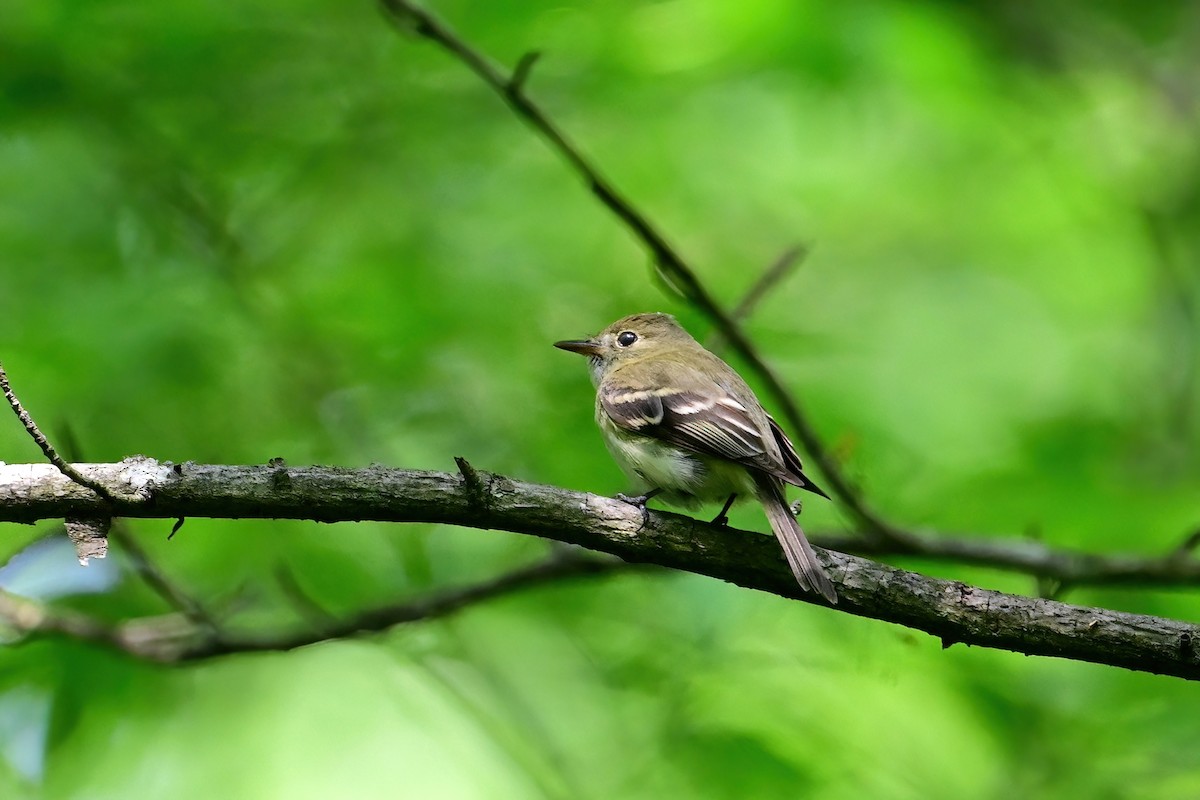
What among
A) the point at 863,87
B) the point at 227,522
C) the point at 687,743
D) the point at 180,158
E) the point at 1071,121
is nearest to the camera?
the point at 687,743

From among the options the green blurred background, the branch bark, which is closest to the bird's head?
the green blurred background

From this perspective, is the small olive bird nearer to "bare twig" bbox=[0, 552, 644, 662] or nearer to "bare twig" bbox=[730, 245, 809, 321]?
"bare twig" bbox=[730, 245, 809, 321]

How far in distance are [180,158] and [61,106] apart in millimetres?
637

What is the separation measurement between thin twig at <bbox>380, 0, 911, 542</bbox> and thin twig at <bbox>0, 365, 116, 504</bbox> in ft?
7.79

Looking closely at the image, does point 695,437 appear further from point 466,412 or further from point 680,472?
point 466,412

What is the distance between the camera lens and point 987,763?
210 inches

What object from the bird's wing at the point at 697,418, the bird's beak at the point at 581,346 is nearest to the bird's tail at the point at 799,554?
the bird's wing at the point at 697,418

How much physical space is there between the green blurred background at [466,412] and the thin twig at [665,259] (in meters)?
0.43

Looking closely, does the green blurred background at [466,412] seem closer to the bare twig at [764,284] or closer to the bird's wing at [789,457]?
the bare twig at [764,284]

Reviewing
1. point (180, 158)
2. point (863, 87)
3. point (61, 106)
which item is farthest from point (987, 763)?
point (61, 106)

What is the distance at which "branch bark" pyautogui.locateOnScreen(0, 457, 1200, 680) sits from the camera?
346cm

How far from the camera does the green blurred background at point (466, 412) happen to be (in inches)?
206

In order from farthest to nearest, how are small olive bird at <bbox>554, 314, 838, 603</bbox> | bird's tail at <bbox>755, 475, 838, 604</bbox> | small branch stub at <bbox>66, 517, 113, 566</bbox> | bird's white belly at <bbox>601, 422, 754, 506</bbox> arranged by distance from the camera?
1. bird's white belly at <bbox>601, 422, 754, 506</bbox>
2. small olive bird at <bbox>554, 314, 838, 603</bbox>
3. bird's tail at <bbox>755, 475, 838, 604</bbox>
4. small branch stub at <bbox>66, 517, 113, 566</bbox>

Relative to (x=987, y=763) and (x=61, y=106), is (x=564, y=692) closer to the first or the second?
(x=987, y=763)
